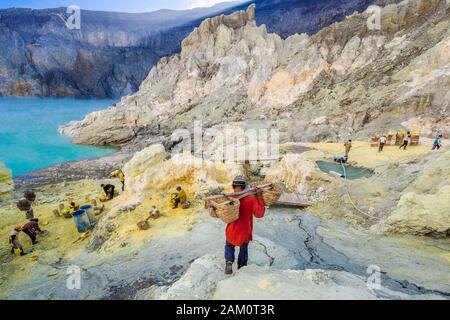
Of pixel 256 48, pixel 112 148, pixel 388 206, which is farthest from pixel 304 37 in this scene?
pixel 388 206

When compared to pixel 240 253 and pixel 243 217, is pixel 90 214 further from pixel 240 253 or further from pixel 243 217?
pixel 243 217

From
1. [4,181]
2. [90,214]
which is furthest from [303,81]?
[4,181]

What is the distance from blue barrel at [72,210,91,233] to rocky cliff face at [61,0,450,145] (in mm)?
16353

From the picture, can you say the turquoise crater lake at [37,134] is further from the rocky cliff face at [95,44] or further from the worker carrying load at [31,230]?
the worker carrying load at [31,230]

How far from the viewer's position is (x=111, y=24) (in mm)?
75688

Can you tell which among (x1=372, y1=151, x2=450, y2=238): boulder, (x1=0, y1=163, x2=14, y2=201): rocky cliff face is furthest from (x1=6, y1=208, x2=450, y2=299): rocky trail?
(x1=0, y1=163, x2=14, y2=201): rocky cliff face

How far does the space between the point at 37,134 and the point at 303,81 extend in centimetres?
3257

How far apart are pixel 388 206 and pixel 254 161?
571 cm

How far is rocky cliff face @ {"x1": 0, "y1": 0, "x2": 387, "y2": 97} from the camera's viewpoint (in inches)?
2408

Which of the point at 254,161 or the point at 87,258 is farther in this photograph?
the point at 254,161
